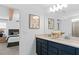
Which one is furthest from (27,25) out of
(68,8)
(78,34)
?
(78,34)

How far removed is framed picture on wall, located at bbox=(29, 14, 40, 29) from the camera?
4449mm

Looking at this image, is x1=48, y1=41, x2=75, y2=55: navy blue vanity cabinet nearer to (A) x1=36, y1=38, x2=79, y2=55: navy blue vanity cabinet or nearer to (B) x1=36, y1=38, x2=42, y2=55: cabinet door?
(A) x1=36, y1=38, x2=79, y2=55: navy blue vanity cabinet

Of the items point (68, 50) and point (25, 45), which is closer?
point (68, 50)

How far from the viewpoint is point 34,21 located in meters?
4.59

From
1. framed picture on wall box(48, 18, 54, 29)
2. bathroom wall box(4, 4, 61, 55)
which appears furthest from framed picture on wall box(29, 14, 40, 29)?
framed picture on wall box(48, 18, 54, 29)

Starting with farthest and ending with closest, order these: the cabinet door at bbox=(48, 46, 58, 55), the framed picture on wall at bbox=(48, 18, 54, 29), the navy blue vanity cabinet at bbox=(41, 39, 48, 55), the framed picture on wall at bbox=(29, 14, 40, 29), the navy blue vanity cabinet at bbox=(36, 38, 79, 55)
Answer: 1. the framed picture on wall at bbox=(48, 18, 54, 29)
2. the framed picture on wall at bbox=(29, 14, 40, 29)
3. the navy blue vanity cabinet at bbox=(41, 39, 48, 55)
4. the cabinet door at bbox=(48, 46, 58, 55)
5. the navy blue vanity cabinet at bbox=(36, 38, 79, 55)

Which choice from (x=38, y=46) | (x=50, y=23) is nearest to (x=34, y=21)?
(x=50, y=23)

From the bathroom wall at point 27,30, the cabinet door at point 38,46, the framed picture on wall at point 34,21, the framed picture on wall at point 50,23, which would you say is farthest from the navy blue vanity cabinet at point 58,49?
the framed picture on wall at point 50,23

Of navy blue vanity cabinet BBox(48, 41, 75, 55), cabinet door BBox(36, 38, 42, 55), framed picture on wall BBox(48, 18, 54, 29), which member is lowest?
cabinet door BBox(36, 38, 42, 55)

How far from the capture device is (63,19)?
3816 mm

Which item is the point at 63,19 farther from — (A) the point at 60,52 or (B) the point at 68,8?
(A) the point at 60,52

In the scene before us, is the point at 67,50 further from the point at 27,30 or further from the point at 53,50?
the point at 27,30
